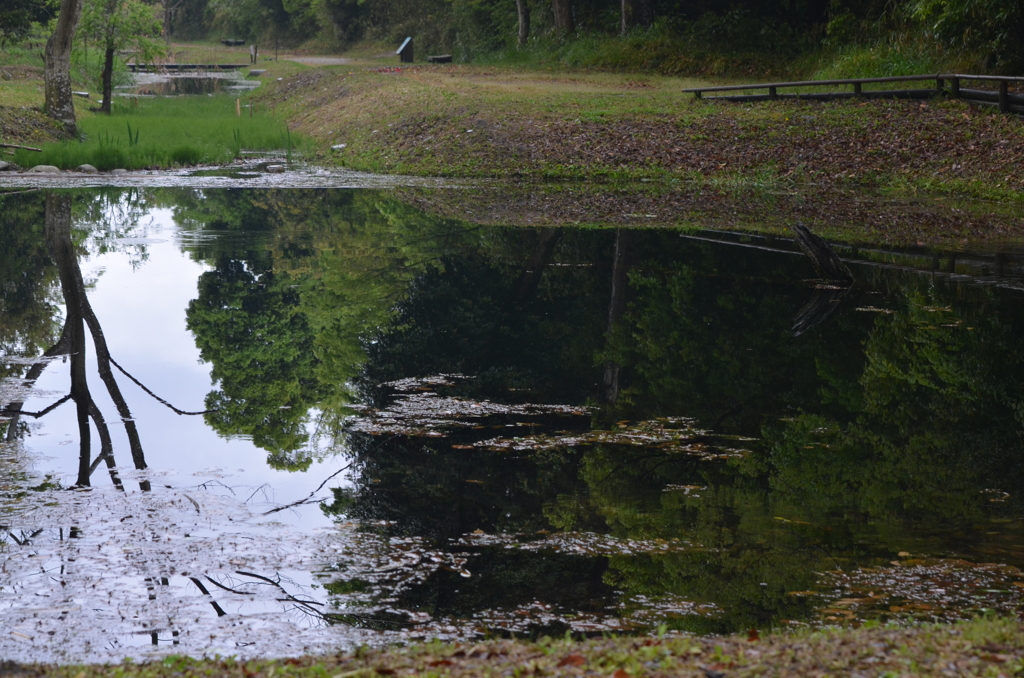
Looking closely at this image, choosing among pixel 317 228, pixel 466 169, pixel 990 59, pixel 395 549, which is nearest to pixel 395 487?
pixel 395 549

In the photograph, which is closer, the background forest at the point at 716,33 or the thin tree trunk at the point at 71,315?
the thin tree trunk at the point at 71,315

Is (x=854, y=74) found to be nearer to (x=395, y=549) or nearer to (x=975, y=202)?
(x=975, y=202)

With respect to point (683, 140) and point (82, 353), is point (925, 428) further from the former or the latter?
point (683, 140)

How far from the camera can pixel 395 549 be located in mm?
6508

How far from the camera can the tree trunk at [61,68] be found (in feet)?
85.8

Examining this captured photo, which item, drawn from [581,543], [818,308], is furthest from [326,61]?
[581,543]

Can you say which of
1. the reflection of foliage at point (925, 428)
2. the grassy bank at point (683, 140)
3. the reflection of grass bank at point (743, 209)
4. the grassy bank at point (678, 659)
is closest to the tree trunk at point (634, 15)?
the grassy bank at point (683, 140)

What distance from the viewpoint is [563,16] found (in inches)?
1722

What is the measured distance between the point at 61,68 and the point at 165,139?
305cm

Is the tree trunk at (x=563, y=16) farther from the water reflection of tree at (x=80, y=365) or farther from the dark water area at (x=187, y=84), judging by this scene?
the water reflection of tree at (x=80, y=365)

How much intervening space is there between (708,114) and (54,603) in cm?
2324

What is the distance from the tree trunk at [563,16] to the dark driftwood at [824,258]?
31.4 m

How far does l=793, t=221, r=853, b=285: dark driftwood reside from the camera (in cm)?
1388

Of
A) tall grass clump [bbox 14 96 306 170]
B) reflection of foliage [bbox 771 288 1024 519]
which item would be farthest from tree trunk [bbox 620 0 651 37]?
reflection of foliage [bbox 771 288 1024 519]
